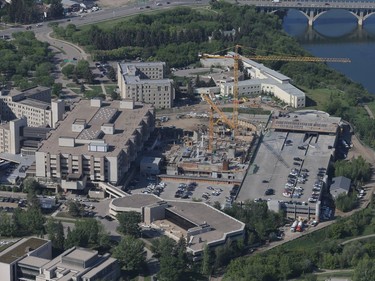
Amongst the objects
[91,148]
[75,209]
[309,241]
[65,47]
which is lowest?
[309,241]

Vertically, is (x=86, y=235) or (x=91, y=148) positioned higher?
(x=91, y=148)

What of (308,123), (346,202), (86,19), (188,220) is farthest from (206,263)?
(86,19)

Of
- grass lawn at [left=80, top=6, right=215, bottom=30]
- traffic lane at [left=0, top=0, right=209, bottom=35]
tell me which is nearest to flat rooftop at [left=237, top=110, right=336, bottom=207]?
grass lawn at [left=80, top=6, right=215, bottom=30]

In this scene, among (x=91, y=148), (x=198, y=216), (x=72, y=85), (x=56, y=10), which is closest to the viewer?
(x=198, y=216)

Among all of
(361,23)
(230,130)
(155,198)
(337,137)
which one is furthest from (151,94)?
(361,23)

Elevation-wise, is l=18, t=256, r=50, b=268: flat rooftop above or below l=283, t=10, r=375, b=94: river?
above

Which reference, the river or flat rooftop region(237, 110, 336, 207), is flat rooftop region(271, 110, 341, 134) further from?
the river

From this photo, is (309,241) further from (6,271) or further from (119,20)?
(119,20)
